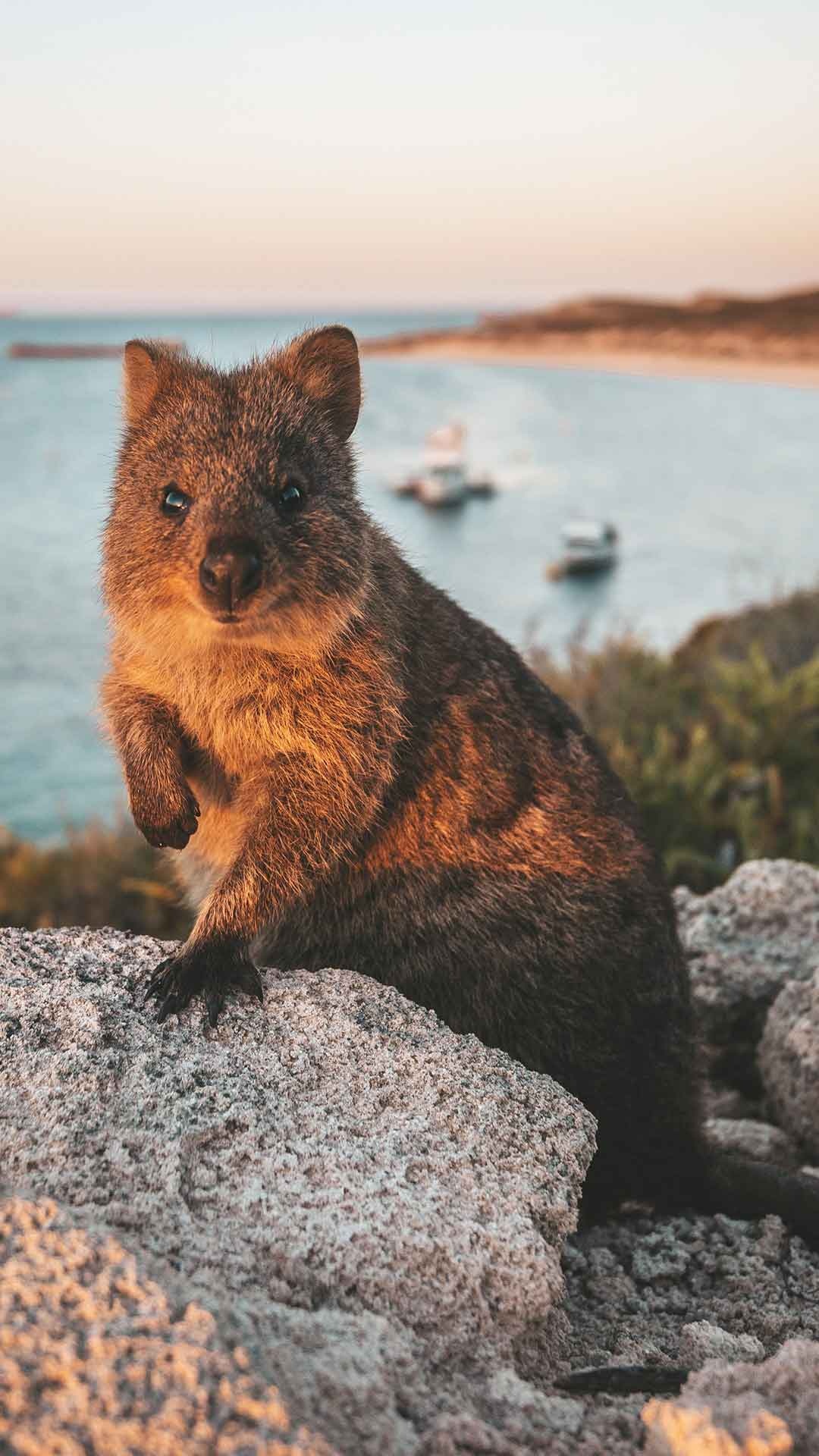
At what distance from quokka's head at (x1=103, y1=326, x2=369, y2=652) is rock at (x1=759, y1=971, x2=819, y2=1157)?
2.65 meters

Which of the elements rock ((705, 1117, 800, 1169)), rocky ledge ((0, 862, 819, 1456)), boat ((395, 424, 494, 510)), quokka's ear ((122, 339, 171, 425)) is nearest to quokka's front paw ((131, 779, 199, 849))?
rocky ledge ((0, 862, 819, 1456))

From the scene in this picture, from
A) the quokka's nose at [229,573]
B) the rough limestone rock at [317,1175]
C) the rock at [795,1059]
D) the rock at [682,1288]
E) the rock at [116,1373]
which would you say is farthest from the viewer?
the rock at [795,1059]

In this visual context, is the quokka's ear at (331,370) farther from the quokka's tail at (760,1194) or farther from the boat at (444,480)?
the boat at (444,480)

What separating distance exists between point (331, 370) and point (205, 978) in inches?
93.8

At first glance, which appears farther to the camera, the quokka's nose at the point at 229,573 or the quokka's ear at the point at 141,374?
the quokka's ear at the point at 141,374

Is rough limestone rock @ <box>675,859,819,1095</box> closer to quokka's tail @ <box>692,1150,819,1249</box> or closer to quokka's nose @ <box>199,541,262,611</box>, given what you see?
quokka's tail @ <box>692,1150,819,1249</box>

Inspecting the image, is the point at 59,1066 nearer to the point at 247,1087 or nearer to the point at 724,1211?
the point at 247,1087

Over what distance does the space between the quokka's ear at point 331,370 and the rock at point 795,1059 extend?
10.1 ft

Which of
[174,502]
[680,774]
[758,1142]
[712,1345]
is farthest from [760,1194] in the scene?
[680,774]

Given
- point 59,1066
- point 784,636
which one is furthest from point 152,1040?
point 784,636

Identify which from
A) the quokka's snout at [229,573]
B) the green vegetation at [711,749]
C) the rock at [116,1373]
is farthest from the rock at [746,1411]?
the green vegetation at [711,749]

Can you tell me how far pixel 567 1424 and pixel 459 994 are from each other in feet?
6.13

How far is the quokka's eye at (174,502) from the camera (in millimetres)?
4289

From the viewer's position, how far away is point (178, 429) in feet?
14.7
